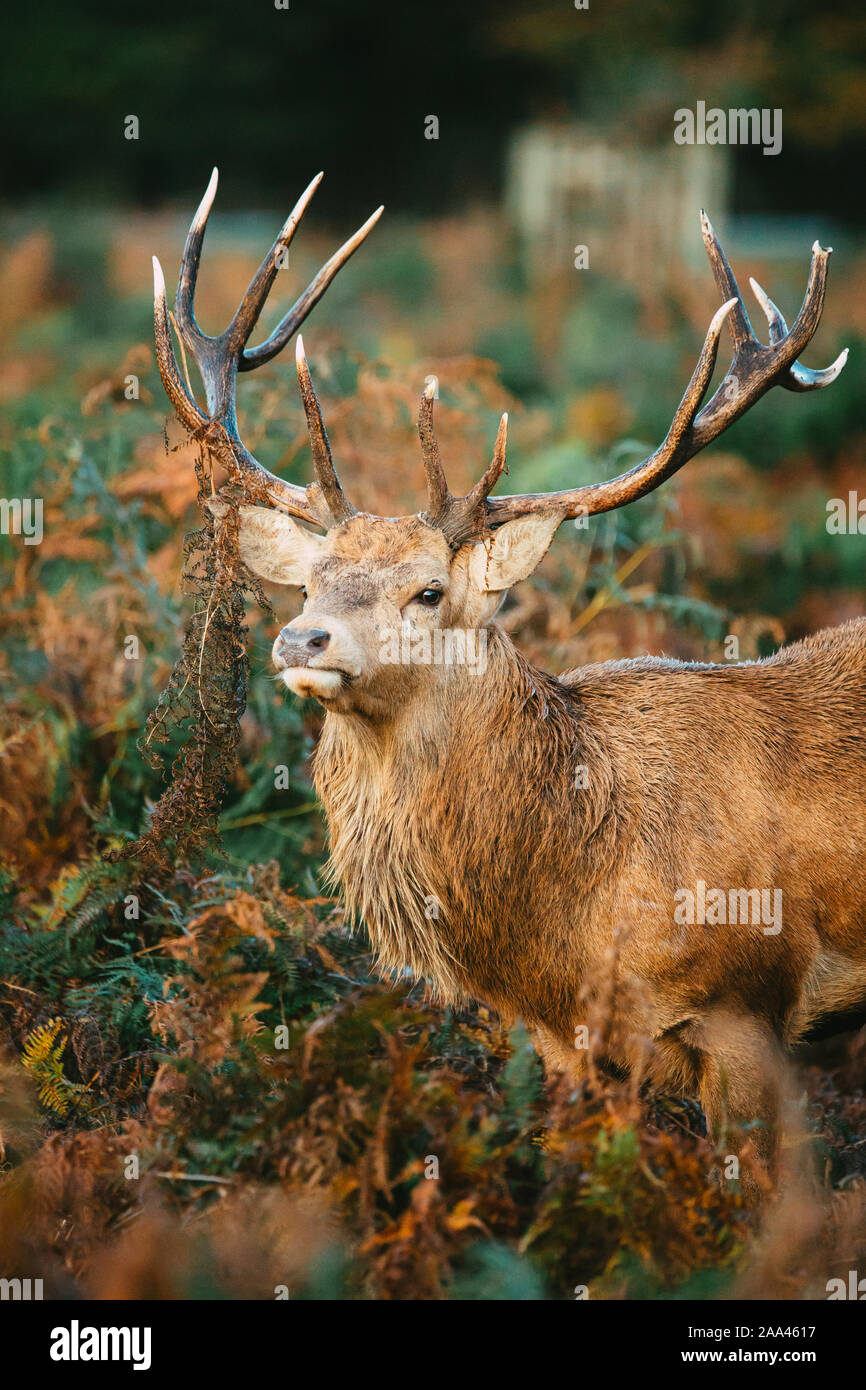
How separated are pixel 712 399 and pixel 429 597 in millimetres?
1286

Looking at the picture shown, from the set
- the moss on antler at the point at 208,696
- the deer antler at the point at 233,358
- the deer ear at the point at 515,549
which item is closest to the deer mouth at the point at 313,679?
the moss on antler at the point at 208,696

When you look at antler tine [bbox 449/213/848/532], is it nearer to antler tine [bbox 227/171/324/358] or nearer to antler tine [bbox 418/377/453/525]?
antler tine [bbox 418/377/453/525]

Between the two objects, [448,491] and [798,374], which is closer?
[448,491]

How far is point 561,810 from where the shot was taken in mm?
5172

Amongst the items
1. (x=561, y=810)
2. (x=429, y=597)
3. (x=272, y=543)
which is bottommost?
(x=561, y=810)

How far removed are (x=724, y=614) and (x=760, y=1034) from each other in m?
3.05

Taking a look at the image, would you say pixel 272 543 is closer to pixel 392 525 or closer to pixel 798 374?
pixel 392 525

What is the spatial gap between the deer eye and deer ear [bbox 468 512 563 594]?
0.59 ft

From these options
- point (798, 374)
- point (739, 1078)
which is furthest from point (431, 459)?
point (739, 1078)

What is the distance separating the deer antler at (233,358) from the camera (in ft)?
17.7

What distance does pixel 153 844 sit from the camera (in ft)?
17.1

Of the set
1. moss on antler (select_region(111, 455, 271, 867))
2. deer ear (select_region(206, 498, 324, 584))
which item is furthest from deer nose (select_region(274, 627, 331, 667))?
deer ear (select_region(206, 498, 324, 584))

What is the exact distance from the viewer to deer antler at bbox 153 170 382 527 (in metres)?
5.40
